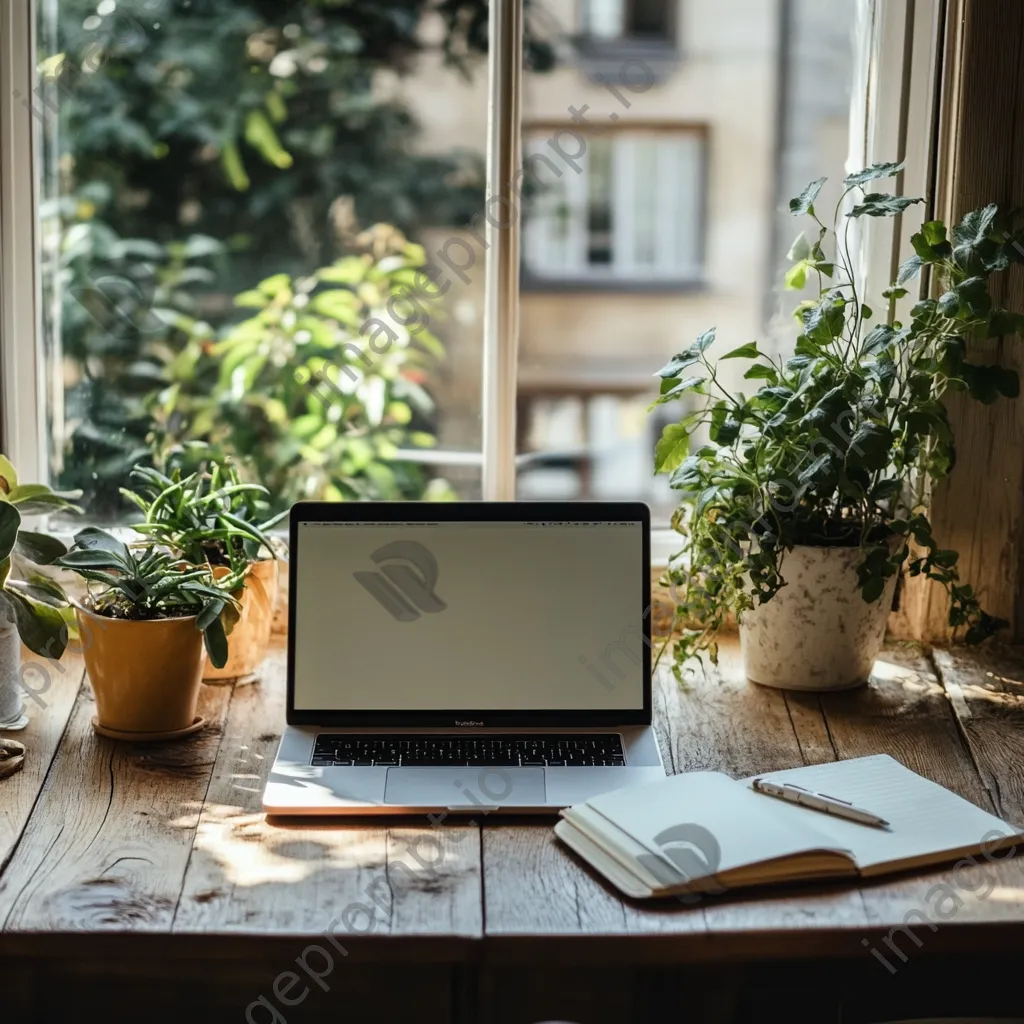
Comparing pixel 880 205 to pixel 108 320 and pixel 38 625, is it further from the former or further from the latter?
pixel 108 320

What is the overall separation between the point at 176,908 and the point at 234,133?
184 centimetres

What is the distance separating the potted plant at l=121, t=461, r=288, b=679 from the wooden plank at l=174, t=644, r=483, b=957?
0.29m

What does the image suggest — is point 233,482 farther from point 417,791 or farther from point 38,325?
point 417,791

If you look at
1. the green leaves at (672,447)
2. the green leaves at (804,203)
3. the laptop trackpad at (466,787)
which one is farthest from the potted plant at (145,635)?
the green leaves at (804,203)

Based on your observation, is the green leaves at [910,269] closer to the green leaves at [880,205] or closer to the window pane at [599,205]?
the green leaves at [880,205]

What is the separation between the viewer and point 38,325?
6.38ft

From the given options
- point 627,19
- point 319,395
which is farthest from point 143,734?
point 627,19

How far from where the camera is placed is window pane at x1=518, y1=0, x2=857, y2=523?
2.02 meters

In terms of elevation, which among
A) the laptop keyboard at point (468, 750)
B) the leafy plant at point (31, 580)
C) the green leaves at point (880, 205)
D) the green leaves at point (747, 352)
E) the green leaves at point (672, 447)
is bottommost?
the laptop keyboard at point (468, 750)

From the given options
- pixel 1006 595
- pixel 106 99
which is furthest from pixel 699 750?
pixel 106 99

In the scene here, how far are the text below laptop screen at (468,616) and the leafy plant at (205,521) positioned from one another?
5.3 inches

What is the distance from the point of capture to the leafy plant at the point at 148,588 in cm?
153

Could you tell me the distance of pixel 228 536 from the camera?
167 cm

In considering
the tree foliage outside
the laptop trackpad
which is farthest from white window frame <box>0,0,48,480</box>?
the laptop trackpad
